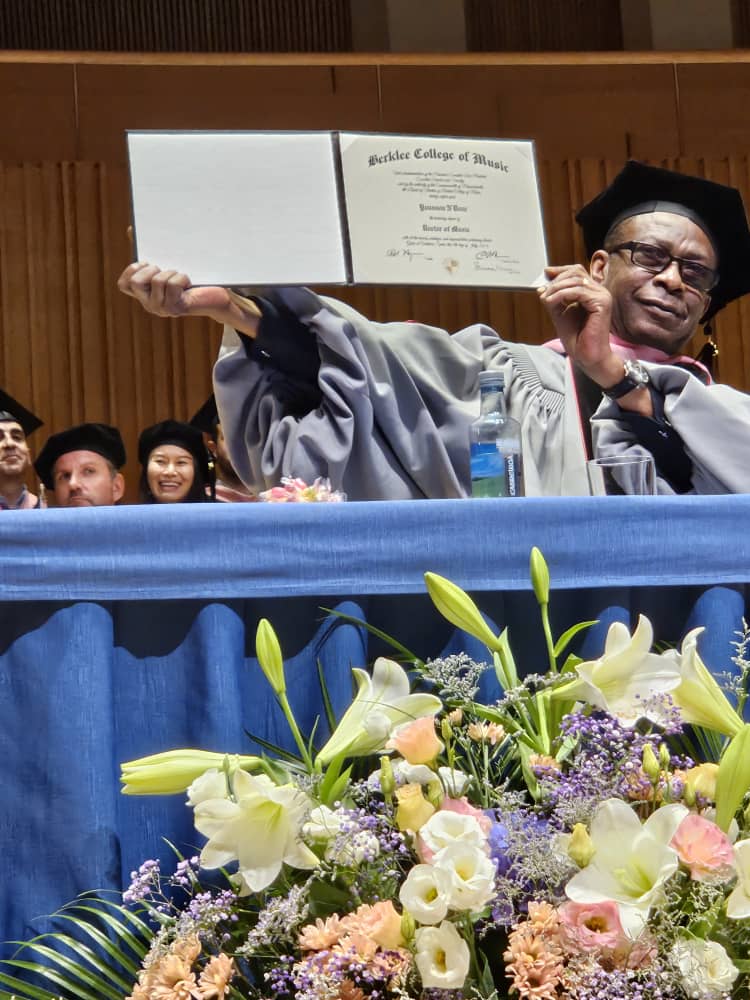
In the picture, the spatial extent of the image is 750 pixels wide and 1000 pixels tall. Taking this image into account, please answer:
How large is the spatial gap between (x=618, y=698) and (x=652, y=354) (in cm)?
152

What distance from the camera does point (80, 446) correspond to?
4953 mm

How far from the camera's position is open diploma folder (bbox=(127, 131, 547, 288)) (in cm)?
180

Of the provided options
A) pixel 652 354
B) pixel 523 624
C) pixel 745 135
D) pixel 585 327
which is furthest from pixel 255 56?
pixel 523 624

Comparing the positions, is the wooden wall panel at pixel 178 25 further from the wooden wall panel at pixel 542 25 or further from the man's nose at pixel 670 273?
the man's nose at pixel 670 273

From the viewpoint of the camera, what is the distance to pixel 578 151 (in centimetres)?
691

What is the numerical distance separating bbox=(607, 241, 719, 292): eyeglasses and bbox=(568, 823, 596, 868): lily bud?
171cm

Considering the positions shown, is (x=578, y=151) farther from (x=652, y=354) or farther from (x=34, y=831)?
(x=34, y=831)

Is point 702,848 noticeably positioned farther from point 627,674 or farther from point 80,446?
point 80,446

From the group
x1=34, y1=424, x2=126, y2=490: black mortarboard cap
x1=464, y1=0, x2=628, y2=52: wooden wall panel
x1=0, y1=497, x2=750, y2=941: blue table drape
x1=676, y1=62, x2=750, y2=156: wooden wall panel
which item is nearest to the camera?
x1=0, y1=497, x2=750, y2=941: blue table drape

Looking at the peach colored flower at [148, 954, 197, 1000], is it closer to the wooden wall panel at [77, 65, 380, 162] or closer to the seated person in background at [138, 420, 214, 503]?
the seated person in background at [138, 420, 214, 503]

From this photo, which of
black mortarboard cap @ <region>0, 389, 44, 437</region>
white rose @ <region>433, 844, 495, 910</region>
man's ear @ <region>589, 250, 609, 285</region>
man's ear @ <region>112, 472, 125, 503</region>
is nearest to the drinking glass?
white rose @ <region>433, 844, 495, 910</region>

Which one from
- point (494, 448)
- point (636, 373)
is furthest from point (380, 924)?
point (636, 373)

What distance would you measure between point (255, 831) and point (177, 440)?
367cm

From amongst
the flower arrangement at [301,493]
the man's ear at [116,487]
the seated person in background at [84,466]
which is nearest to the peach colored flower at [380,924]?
the flower arrangement at [301,493]
